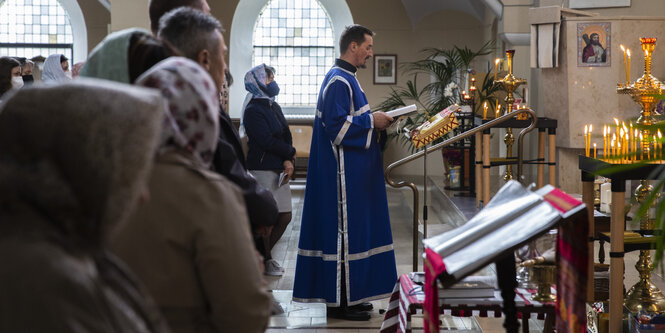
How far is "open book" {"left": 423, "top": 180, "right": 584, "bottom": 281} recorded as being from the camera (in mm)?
2119

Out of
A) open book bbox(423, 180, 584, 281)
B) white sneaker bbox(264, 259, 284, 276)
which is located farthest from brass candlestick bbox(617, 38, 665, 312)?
white sneaker bbox(264, 259, 284, 276)

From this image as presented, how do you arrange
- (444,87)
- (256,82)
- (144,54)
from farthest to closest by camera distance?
(444,87) < (256,82) < (144,54)

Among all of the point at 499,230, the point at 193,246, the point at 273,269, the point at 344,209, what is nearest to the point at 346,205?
the point at 344,209

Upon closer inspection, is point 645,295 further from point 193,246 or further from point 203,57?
point 193,246

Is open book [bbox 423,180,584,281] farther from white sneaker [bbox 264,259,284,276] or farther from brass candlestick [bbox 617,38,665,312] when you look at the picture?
white sneaker [bbox 264,259,284,276]

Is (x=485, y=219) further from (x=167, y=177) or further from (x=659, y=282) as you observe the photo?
(x=659, y=282)

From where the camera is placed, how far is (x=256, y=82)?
5816mm

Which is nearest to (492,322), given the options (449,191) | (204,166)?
(204,166)

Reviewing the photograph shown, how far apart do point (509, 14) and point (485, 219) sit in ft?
26.3

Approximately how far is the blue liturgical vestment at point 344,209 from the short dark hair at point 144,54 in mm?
2620

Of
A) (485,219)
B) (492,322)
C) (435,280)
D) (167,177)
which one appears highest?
(167,177)

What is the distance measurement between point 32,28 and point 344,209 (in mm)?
13061

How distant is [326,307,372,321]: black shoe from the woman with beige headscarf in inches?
143

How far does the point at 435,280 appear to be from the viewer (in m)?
2.37
